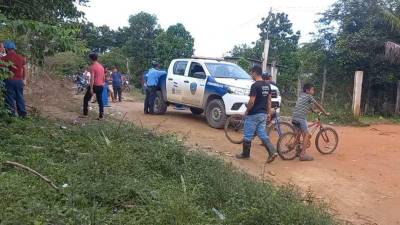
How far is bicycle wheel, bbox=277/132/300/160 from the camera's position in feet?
29.5

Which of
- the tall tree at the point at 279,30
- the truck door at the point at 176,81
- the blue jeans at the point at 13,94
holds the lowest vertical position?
the blue jeans at the point at 13,94

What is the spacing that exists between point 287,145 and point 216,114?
3.03m

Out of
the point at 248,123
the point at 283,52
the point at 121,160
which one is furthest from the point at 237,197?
the point at 283,52

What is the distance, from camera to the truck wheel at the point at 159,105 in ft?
45.4

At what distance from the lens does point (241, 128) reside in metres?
10.9

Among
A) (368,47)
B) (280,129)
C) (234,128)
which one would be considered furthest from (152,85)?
(368,47)

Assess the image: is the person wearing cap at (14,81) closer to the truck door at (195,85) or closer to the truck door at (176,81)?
the truck door at (195,85)

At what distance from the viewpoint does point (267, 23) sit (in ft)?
109

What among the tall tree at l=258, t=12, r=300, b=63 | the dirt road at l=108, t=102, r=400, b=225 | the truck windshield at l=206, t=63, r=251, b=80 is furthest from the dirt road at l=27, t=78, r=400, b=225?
the tall tree at l=258, t=12, r=300, b=63

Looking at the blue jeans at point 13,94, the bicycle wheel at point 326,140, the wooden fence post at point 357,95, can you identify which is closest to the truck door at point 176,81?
the bicycle wheel at point 326,140

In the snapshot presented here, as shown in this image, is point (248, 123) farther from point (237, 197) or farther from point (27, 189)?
point (27, 189)

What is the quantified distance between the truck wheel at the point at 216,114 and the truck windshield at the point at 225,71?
77cm

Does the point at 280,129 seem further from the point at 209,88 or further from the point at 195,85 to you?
the point at 195,85

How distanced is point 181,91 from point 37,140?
6.07m
